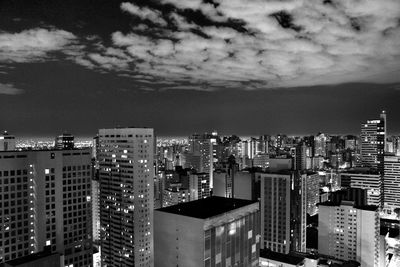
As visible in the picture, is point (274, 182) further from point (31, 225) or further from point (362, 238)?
point (31, 225)

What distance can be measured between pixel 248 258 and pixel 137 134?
665 inches

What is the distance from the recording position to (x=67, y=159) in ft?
60.8

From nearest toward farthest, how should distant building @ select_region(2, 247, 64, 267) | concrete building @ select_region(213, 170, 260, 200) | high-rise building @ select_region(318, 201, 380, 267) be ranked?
distant building @ select_region(2, 247, 64, 267) → high-rise building @ select_region(318, 201, 380, 267) → concrete building @ select_region(213, 170, 260, 200)

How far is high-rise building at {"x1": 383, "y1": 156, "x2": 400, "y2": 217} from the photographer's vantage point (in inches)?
1705

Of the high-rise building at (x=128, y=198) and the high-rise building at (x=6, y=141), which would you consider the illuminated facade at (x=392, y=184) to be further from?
the high-rise building at (x=6, y=141)

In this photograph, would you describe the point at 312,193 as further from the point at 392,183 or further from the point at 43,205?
the point at 43,205

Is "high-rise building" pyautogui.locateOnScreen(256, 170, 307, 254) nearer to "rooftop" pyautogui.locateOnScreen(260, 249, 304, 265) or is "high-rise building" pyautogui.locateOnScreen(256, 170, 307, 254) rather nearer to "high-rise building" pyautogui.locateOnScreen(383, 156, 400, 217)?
"rooftop" pyautogui.locateOnScreen(260, 249, 304, 265)

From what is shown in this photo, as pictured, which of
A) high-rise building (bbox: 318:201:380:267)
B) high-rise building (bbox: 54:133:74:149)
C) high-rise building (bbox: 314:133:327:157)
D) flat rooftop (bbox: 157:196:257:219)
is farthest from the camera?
high-rise building (bbox: 314:133:327:157)

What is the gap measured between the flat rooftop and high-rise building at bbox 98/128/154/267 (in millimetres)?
15179

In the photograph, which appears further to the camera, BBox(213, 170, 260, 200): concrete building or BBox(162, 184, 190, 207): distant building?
BBox(162, 184, 190, 207): distant building

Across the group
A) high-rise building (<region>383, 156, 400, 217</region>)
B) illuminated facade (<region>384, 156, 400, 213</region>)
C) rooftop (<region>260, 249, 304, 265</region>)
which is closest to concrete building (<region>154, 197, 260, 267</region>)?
rooftop (<region>260, 249, 304, 265</region>)

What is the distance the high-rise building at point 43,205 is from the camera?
56.7 feet

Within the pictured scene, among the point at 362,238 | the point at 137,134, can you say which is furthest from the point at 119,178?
the point at 362,238

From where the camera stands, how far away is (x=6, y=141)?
76.4 feet
